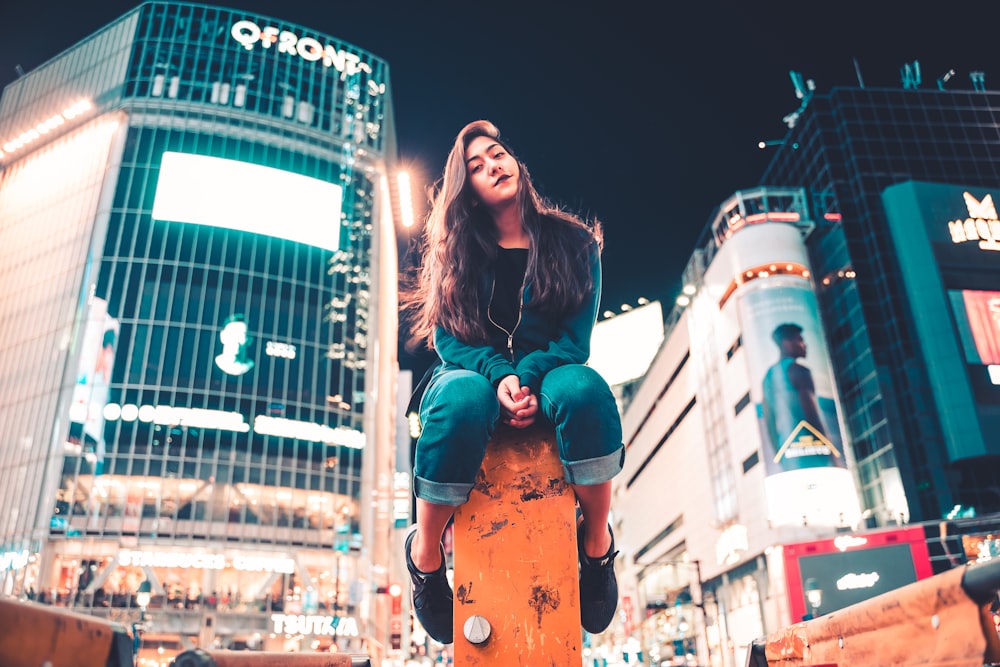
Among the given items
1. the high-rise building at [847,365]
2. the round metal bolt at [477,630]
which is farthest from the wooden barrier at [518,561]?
the high-rise building at [847,365]

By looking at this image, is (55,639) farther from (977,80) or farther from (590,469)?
(977,80)

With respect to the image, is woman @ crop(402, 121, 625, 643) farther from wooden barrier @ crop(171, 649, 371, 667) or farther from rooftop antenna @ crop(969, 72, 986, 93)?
rooftop antenna @ crop(969, 72, 986, 93)

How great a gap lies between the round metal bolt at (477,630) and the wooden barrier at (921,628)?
876 mm

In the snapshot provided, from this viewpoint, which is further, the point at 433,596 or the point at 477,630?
the point at 433,596

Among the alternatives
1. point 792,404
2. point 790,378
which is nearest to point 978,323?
point 790,378

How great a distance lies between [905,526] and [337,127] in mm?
46018

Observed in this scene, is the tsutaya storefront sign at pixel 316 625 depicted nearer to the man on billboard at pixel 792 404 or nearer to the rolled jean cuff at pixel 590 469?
the man on billboard at pixel 792 404

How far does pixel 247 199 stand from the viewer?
49656mm

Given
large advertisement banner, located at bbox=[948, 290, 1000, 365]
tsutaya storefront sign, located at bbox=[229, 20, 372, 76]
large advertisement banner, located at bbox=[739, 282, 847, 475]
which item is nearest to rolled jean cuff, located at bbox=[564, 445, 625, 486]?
large advertisement banner, located at bbox=[739, 282, 847, 475]

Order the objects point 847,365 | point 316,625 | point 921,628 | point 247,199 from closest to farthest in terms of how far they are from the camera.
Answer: point 921,628 → point 847,365 → point 316,625 → point 247,199

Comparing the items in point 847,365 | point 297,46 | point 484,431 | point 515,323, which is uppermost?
point 297,46

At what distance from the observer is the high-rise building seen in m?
32.4

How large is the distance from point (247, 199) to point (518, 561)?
51.6 metres

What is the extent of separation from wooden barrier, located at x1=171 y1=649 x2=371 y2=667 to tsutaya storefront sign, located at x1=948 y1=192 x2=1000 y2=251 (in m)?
42.4
